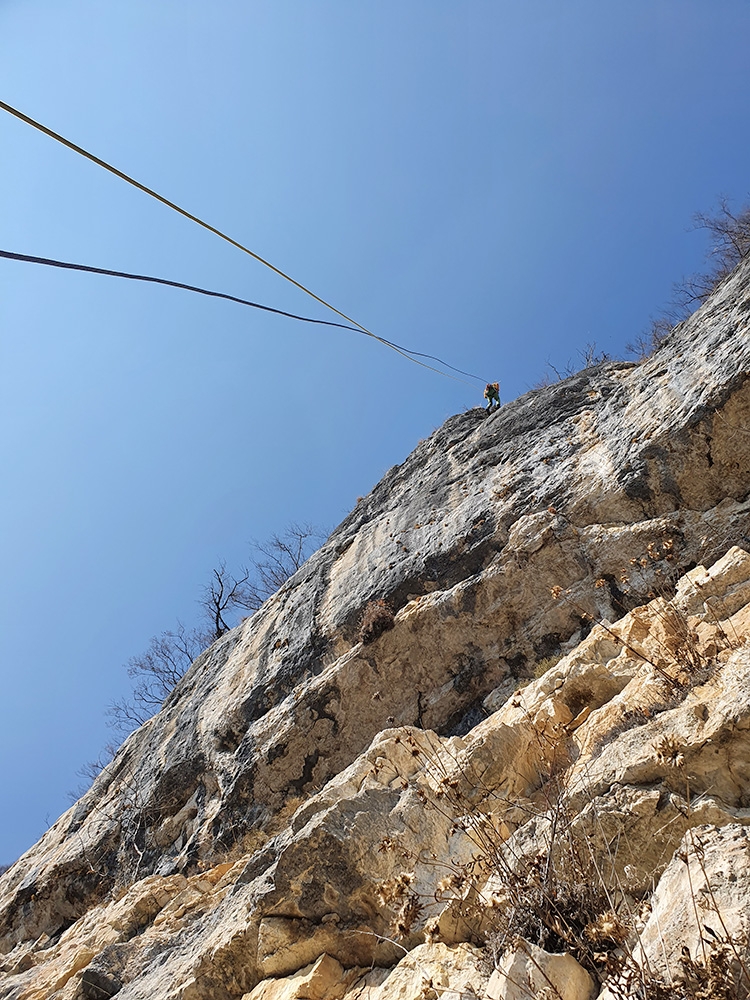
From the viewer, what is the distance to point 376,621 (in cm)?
989

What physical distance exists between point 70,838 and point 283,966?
9591mm

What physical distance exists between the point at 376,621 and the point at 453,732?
2030mm

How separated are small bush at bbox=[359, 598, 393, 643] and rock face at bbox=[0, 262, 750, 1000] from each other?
0.20 meters

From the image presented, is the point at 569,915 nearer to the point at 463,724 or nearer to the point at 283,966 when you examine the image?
the point at 283,966

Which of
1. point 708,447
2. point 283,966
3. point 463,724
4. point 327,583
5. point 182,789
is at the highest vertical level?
point 327,583

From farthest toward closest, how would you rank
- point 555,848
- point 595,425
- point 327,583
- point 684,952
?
point 327,583
point 595,425
point 555,848
point 684,952

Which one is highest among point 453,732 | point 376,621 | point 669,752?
point 376,621

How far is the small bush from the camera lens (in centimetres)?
984

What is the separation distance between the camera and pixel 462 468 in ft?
38.5

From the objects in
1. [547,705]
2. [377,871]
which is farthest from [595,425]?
[377,871]

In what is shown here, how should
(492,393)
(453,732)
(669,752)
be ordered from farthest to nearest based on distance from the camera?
(492,393) < (453,732) < (669,752)

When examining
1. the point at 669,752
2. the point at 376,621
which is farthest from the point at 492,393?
the point at 669,752

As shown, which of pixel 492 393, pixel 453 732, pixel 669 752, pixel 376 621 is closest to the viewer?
pixel 669 752

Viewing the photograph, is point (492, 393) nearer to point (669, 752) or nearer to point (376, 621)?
point (376, 621)
